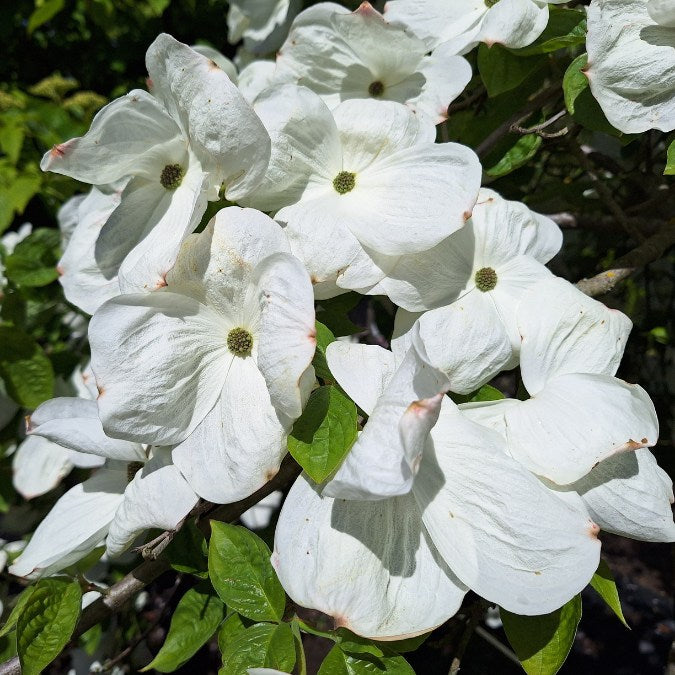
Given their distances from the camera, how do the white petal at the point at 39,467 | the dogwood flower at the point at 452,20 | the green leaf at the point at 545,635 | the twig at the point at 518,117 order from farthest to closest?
the white petal at the point at 39,467
the twig at the point at 518,117
the dogwood flower at the point at 452,20
the green leaf at the point at 545,635

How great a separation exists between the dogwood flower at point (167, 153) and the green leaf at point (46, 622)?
0.27m

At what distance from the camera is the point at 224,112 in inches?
20.2

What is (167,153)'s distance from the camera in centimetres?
58

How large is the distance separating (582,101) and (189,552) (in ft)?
1.83

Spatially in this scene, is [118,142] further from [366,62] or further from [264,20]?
[264,20]

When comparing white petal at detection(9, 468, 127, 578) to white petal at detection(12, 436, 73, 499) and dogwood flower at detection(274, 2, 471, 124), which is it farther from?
dogwood flower at detection(274, 2, 471, 124)

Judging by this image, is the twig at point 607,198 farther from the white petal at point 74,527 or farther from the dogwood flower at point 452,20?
the white petal at point 74,527

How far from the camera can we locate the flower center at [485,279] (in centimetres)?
58

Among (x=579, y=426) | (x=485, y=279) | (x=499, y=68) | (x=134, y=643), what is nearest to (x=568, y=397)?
A: (x=579, y=426)

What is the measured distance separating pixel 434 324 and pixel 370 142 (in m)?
0.18

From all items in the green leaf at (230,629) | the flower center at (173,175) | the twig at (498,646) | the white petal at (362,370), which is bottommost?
the twig at (498,646)

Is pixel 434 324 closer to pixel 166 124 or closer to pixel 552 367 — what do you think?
pixel 552 367

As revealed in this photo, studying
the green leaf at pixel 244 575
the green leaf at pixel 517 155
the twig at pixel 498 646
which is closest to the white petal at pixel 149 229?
the green leaf at pixel 244 575

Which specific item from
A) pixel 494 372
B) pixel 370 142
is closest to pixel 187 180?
pixel 370 142
